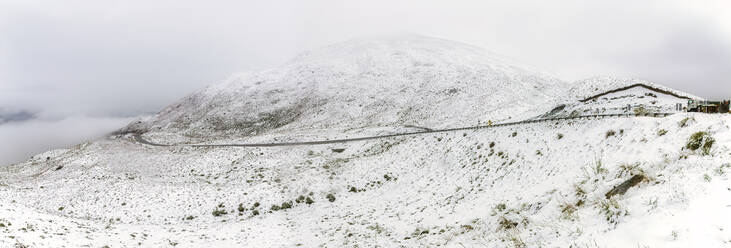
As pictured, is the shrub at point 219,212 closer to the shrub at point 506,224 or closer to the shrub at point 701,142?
the shrub at point 506,224

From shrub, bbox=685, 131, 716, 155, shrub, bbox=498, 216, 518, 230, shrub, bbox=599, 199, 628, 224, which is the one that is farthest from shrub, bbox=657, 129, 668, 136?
shrub, bbox=498, 216, 518, 230

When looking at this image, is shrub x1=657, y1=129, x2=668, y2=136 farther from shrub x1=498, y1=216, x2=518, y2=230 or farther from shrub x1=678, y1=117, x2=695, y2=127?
shrub x1=498, y1=216, x2=518, y2=230

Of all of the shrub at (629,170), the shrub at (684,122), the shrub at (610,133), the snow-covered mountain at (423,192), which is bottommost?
the snow-covered mountain at (423,192)

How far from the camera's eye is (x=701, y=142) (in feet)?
33.7

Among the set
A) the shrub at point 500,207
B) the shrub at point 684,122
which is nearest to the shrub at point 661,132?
the shrub at point 684,122

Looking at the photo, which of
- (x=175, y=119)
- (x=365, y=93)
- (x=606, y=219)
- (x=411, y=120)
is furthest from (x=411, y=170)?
(x=175, y=119)

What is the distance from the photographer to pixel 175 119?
105688 mm

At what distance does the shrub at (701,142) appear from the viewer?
388 inches

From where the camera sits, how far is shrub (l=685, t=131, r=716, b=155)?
388 inches

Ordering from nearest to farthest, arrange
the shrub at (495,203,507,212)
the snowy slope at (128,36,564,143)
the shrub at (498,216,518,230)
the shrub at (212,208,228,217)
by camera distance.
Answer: the shrub at (498,216,518,230)
the shrub at (495,203,507,212)
the shrub at (212,208,228,217)
the snowy slope at (128,36,564,143)

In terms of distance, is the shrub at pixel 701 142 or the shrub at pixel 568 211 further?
the shrub at pixel 701 142

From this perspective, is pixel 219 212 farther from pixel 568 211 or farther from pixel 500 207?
pixel 568 211

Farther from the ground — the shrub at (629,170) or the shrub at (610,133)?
the shrub at (610,133)

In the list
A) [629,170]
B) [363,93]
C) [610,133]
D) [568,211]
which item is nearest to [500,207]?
[568,211]
